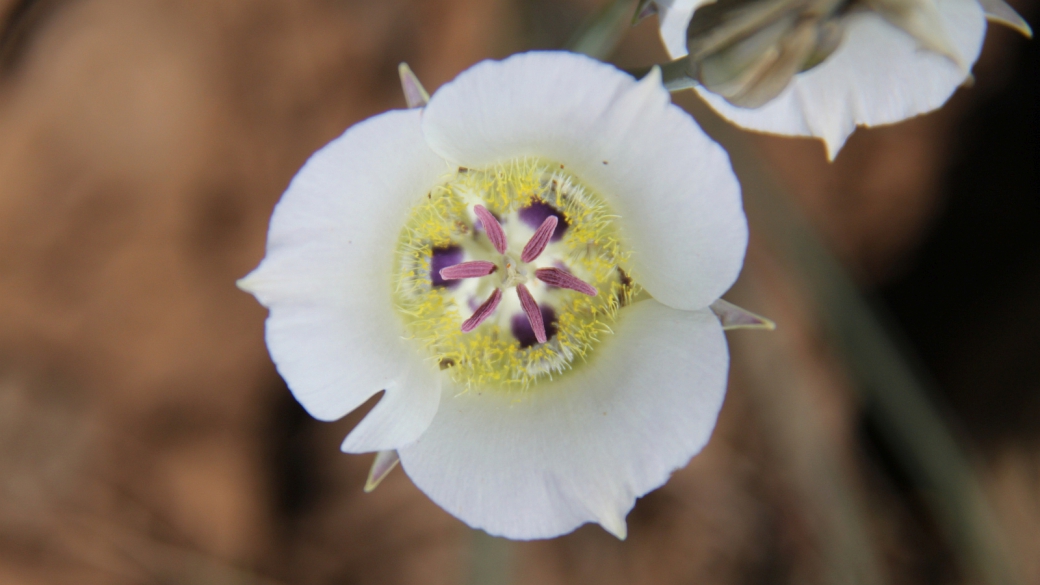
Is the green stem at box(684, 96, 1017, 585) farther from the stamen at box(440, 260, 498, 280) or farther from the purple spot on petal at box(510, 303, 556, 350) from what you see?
the stamen at box(440, 260, 498, 280)

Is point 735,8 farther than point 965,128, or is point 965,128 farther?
point 965,128

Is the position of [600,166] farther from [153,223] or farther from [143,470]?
[143,470]

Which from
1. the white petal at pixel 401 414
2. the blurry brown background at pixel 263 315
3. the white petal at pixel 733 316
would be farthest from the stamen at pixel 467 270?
the blurry brown background at pixel 263 315

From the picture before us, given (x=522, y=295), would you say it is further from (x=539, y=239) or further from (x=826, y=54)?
(x=826, y=54)

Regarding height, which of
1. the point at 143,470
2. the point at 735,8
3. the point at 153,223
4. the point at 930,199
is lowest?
the point at 930,199

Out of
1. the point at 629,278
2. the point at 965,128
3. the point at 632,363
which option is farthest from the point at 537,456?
the point at 965,128

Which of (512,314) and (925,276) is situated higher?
(512,314)
